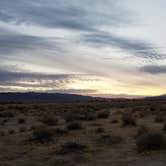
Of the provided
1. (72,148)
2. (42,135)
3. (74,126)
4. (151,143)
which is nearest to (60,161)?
(72,148)

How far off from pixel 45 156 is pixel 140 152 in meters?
4.62

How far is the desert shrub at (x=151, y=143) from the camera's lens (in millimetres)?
20078

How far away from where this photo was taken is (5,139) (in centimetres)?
2692

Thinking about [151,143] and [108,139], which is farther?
[108,139]

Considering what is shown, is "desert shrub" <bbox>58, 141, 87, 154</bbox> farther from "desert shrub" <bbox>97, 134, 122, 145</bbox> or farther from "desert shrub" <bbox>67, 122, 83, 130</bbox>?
"desert shrub" <bbox>67, 122, 83, 130</bbox>

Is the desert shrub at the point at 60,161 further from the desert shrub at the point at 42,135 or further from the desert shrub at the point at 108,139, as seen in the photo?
the desert shrub at the point at 42,135

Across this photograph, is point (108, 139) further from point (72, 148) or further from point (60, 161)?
point (60, 161)

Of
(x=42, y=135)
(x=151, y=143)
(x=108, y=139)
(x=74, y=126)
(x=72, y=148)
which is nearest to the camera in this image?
(x=151, y=143)

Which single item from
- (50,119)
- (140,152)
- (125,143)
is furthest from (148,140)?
(50,119)

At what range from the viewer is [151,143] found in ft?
66.0

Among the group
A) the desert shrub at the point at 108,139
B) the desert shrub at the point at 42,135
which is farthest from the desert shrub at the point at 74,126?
the desert shrub at the point at 108,139

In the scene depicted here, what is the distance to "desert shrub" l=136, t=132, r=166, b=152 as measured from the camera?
20.1 metres

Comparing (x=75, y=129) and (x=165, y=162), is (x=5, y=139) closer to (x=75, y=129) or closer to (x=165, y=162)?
(x=75, y=129)

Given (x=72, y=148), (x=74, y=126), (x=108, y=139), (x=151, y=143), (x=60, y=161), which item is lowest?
(x=60, y=161)
